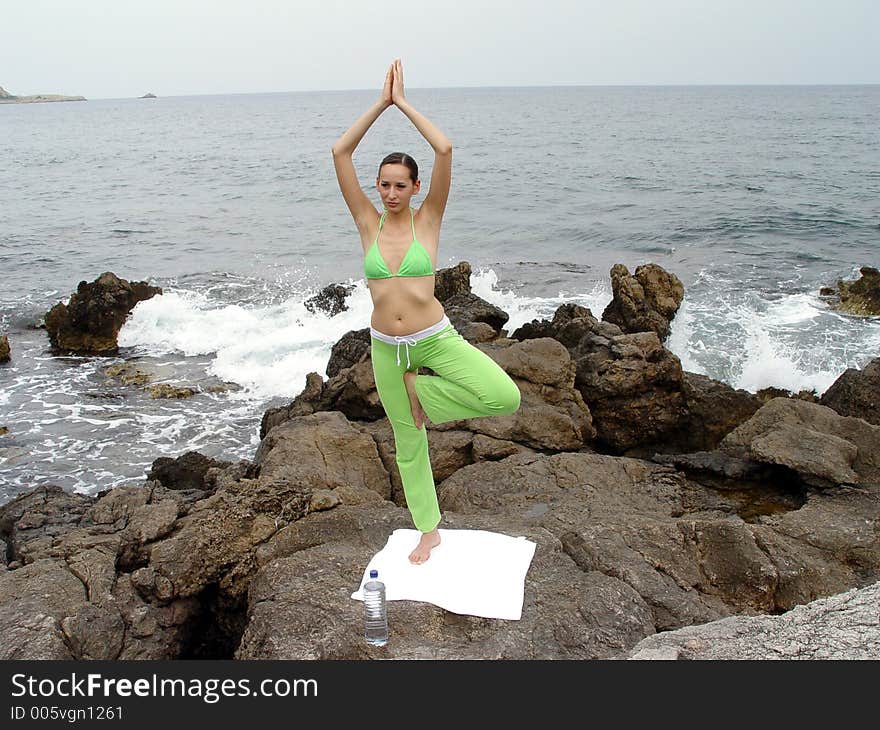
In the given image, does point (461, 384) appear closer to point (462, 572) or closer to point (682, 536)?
point (462, 572)

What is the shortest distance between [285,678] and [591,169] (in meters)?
46.6

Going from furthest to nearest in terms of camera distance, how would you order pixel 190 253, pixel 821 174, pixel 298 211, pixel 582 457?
pixel 821 174
pixel 298 211
pixel 190 253
pixel 582 457

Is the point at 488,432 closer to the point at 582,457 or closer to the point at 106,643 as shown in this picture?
the point at 582,457

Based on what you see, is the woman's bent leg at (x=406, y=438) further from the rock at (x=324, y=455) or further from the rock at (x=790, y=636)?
the rock at (x=324, y=455)

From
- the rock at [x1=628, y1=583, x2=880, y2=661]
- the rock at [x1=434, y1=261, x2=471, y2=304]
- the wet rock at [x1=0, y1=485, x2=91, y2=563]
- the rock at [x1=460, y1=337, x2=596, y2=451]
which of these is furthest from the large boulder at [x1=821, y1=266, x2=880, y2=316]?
the wet rock at [x1=0, y1=485, x2=91, y2=563]

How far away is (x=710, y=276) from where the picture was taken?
73.4 feet

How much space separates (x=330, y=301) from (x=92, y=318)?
19.4 ft

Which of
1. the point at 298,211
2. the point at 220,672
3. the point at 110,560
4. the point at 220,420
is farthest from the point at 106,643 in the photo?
the point at 298,211

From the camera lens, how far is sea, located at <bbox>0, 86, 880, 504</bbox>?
14000 millimetres

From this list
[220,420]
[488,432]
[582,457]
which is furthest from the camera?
[220,420]

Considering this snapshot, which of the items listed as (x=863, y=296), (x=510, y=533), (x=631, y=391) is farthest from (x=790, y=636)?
(x=863, y=296)

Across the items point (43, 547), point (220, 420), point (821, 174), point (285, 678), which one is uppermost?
point (821, 174)

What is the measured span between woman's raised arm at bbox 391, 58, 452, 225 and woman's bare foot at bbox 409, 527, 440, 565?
2194mm

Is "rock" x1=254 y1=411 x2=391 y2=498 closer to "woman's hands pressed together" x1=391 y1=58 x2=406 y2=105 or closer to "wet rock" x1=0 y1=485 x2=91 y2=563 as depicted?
"wet rock" x1=0 y1=485 x2=91 y2=563
